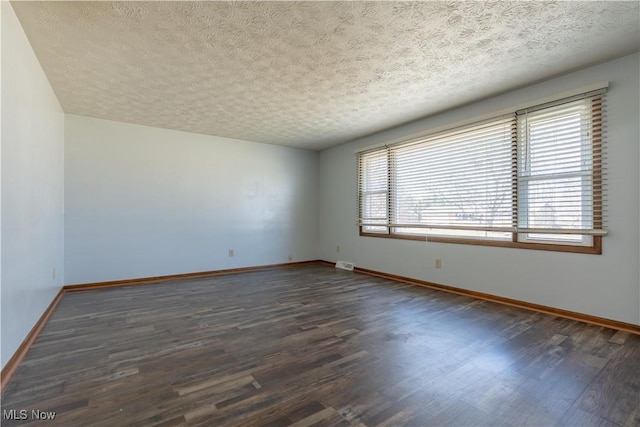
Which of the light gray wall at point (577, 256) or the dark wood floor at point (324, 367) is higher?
the light gray wall at point (577, 256)

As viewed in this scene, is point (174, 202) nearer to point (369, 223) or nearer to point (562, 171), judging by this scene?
point (369, 223)

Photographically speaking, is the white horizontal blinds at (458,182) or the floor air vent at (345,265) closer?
the white horizontal blinds at (458,182)

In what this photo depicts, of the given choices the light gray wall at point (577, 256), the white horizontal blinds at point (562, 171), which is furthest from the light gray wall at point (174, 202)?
the white horizontal blinds at point (562, 171)

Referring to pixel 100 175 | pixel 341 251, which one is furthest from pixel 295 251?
pixel 100 175

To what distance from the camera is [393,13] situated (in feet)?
6.43

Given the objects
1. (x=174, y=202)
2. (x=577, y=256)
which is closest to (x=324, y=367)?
(x=577, y=256)

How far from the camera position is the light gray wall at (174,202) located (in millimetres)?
3986

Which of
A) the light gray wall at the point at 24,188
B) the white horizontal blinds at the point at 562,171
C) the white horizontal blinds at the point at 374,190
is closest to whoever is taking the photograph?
the light gray wall at the point at 24,188

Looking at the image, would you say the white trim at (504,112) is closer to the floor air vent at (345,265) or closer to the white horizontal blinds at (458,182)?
the white horizontal blinds at (458,182)

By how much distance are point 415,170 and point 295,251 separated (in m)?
2.85

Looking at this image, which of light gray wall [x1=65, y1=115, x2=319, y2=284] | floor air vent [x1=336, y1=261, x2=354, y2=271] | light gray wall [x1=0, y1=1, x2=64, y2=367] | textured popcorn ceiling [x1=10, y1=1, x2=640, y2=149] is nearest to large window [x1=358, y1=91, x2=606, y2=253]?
textured popcorn ceiling [x1=10, y1=1, x2=640, y2=149]

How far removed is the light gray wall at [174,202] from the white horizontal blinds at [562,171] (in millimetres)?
3867

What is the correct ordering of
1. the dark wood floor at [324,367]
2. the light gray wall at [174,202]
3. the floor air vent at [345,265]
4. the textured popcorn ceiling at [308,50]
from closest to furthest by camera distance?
1. the dark wood floor at [324,367]
2. the textured popcorn ceiling at [308,50]
3. the light gray wall at [174,202]
4. the floor air vent at [345,265]

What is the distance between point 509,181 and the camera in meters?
3.31
